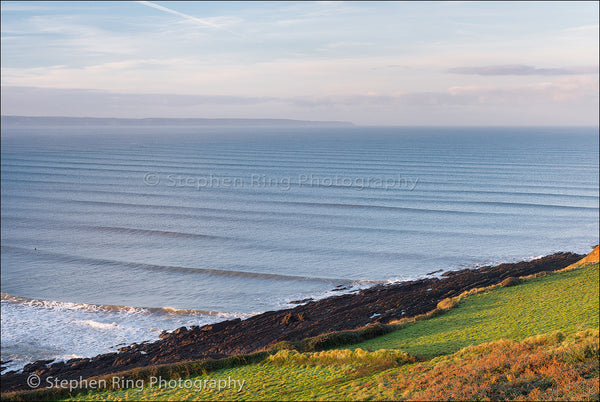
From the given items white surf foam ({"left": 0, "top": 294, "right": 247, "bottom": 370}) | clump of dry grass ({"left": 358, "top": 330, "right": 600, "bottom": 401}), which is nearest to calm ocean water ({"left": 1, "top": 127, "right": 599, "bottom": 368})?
white surf foam ({"left": 0, "top": 294, "right": 247, "bottom": 370})

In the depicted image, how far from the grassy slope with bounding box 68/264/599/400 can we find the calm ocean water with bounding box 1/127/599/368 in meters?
12.4

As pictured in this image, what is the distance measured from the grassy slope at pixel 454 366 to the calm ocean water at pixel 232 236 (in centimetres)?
1239

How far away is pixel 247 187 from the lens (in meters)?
80.2

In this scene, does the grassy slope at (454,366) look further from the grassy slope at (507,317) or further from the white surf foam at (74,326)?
the white surf foam at (74,326)

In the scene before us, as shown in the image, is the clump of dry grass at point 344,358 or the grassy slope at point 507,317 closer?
the clump of dry grass at point 344,358

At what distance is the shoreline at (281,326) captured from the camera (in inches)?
882

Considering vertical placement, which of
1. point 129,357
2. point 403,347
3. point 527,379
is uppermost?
point 527,379

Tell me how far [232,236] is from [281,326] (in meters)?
23.4

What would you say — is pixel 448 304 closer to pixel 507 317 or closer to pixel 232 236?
pixel 507 317

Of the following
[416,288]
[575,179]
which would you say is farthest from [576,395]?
[575,179]

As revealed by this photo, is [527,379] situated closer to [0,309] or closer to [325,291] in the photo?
[325,291]

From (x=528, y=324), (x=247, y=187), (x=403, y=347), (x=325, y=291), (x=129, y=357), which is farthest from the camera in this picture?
(x=247, y=187)

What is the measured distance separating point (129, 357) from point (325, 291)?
46.8 ft

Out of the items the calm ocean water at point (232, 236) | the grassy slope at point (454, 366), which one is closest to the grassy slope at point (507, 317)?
the grassy slope at point (454, 366)
